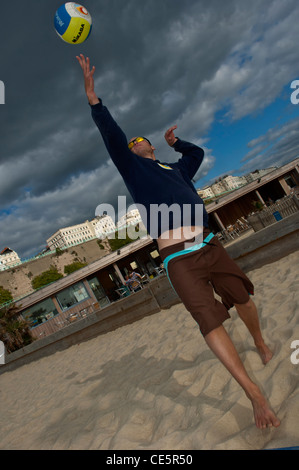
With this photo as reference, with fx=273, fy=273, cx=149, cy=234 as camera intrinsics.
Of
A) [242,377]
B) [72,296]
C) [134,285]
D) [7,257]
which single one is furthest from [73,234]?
[242,377]

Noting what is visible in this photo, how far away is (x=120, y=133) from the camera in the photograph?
1.92 meters

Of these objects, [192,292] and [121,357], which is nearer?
[192,292]

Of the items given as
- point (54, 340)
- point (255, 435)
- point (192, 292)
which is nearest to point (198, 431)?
point (255, 435)

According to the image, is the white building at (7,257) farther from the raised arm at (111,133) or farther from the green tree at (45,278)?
the raised arm at (111,133)

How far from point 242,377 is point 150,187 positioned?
4.36 feet

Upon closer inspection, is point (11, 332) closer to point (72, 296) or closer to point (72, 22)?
point (72, 296)

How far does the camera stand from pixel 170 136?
271 cm

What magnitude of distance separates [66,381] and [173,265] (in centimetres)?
359

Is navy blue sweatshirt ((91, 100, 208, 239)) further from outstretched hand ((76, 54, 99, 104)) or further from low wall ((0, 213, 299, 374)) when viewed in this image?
low wall ((0, 213, 299, 374))

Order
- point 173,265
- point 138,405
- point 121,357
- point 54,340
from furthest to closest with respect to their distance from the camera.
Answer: point 54,340 → point 121,357 → point 138,405 → point 173,265

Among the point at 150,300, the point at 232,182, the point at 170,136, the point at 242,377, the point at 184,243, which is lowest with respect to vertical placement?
the point at 242,377

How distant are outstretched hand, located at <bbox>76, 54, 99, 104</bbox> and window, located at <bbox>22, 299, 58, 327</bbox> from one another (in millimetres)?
17405

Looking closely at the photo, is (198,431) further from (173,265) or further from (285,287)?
(285,287)

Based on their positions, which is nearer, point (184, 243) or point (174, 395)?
point (184, 243)
